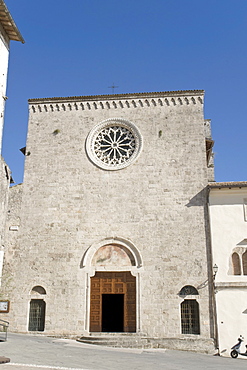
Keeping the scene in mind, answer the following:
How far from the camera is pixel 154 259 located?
17.4 metres

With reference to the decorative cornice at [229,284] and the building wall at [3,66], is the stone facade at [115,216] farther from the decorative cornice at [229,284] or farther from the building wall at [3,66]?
the building wall at [3,66]

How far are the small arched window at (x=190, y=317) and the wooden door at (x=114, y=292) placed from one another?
203cm

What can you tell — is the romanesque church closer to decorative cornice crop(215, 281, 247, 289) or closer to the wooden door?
the wooden door

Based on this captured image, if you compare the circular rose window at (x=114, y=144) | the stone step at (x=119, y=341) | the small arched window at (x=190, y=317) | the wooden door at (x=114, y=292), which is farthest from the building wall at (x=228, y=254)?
the circular rose window at (x=114, y=144)

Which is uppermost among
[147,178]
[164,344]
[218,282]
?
[147,178]

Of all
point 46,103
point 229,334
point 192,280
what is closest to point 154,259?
point 192,280

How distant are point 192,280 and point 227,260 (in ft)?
5.47

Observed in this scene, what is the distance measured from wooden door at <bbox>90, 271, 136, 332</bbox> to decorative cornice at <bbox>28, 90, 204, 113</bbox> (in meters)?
8.06

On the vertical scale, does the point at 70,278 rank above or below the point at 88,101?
below

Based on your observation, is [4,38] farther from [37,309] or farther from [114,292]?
[37,309]

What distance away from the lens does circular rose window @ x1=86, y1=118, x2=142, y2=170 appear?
19203mm

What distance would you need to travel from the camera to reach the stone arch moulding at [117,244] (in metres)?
17.6

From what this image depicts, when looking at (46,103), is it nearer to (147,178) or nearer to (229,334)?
(147,178)

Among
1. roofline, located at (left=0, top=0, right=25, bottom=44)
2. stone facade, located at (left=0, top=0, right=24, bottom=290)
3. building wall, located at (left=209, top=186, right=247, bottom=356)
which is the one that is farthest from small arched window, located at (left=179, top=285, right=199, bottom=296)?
roofline, located at (left=0, top=0, right=25, bottom=44)
